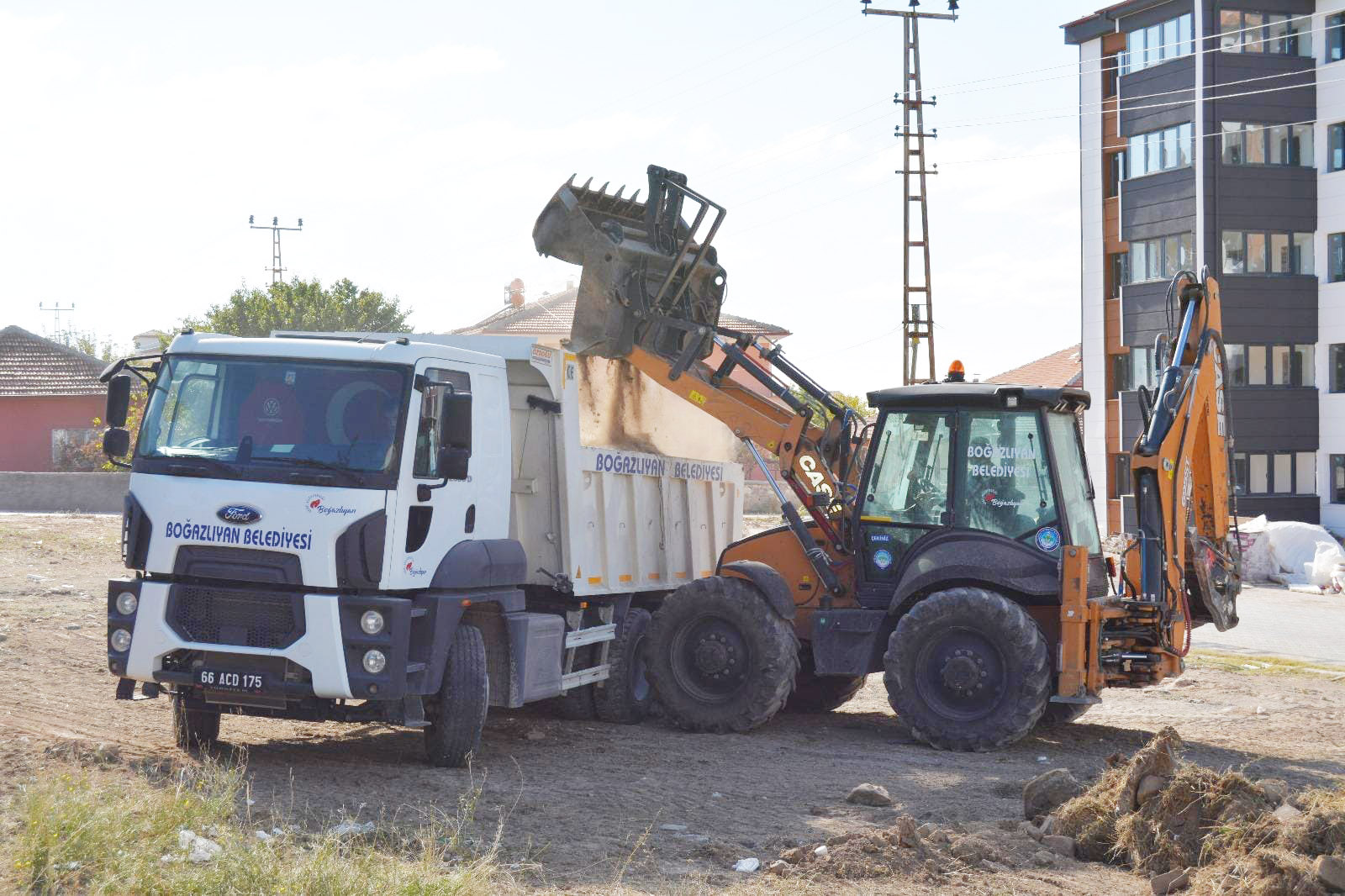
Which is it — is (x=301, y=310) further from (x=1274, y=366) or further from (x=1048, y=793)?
(x=1048, y=793)

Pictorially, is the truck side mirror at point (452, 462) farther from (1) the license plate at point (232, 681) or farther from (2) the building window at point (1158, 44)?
(2) the building window at point (1158, 44)

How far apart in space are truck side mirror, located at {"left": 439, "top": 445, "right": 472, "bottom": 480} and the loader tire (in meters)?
5.43

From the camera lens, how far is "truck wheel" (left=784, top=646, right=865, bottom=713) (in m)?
13.1

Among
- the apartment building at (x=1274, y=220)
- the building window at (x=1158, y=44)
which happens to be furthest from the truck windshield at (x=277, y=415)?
the building window at (x=1158, y=44)

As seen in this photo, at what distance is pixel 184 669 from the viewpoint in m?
8.82

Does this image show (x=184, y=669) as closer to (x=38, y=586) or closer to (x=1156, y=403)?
(x=1156, y=403)

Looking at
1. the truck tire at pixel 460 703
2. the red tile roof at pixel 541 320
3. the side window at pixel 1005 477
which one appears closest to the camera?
the truck tire at pixel 460 703

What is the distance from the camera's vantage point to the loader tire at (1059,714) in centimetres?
1195

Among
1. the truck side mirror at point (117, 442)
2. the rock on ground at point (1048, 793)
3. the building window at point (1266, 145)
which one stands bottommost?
the rock on ground at point (1048, 793)

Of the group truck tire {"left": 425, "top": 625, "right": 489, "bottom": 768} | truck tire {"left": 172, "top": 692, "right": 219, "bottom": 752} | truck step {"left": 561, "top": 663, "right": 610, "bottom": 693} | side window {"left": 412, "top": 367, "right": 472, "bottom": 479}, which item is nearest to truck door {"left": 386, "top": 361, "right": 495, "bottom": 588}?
side window {"left": 412, "top": 367, "right": 472, "bottom": 479}

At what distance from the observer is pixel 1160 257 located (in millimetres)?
42906

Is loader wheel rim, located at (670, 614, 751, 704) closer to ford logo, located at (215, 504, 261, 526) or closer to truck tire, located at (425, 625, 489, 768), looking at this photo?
truck tire, located at (425, 625, 489, 768)

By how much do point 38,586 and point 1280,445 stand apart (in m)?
32.7

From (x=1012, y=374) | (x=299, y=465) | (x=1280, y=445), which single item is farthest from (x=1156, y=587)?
(x=1012, y=374)
